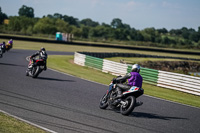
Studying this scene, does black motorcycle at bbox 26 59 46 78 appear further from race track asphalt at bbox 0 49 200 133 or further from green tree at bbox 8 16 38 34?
green tree at bbox 8 16 38 34

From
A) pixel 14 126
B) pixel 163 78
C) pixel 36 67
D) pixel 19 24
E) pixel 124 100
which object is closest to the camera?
pixel 14 126

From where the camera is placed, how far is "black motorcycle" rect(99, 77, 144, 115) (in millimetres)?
8906

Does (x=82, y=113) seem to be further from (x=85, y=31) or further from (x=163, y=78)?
(x=85, y=31)

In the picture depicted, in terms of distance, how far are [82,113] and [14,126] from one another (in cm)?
251

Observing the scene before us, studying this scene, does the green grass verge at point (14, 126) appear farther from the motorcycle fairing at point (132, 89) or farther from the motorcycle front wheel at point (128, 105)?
the motorcycle fairing at point (132, 89)

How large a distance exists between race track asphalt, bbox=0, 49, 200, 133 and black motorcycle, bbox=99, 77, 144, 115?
0.72 ft

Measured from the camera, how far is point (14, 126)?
6.97 meters

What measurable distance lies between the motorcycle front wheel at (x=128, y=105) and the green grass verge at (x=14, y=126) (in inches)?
117

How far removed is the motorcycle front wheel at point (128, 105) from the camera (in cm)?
878

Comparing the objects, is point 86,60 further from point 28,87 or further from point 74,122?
point 74,122

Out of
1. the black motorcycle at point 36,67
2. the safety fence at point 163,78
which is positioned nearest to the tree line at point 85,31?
the safety fence at point 163,78

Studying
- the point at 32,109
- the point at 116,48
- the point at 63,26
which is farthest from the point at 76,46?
the point at 63,26

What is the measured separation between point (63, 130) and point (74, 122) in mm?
827

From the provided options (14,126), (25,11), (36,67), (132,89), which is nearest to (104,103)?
(132,89)
